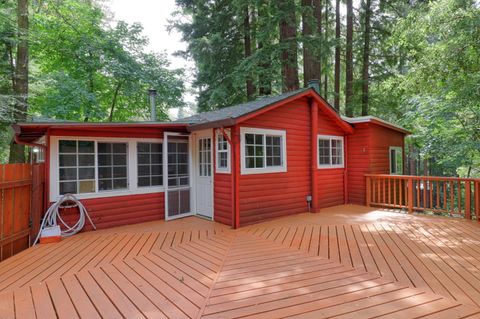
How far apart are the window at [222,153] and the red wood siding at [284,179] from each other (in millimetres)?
507

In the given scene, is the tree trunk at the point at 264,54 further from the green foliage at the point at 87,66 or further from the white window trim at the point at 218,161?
the white window trim at the point at 218,161

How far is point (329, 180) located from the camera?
7.45m

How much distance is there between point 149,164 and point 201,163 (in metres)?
1.16

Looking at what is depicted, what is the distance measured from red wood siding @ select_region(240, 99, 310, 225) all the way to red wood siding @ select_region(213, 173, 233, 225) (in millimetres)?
255

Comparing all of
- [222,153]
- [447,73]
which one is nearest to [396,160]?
[447,73]

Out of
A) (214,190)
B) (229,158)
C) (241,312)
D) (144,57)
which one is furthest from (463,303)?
(144,57)

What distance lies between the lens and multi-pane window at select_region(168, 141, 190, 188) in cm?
608

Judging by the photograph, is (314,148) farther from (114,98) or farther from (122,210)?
(114,98)

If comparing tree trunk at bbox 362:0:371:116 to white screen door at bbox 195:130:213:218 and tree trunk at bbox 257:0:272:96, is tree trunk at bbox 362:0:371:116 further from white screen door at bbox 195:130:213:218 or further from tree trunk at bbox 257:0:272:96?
white screen door at bbox 195:130:213:218

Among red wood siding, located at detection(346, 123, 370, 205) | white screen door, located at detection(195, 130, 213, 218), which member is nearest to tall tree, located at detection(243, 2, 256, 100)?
red wood siding, located at detection(346, 123, 370, 205)

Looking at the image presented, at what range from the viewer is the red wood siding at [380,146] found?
24.7ft

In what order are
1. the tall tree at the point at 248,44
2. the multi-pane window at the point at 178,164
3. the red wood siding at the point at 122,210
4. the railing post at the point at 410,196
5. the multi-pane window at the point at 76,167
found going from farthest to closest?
the tall tree at the point at 248,44 < the railing post at the point at 410,196 < the multi-pane window at the point at 178,164 < the red wood siding at the point at 122,210 < the multi-pane window at the point at 76,167

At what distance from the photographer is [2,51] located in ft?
28.5

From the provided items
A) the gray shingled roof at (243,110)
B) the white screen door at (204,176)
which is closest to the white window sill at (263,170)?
the white screen door at (204,176)
